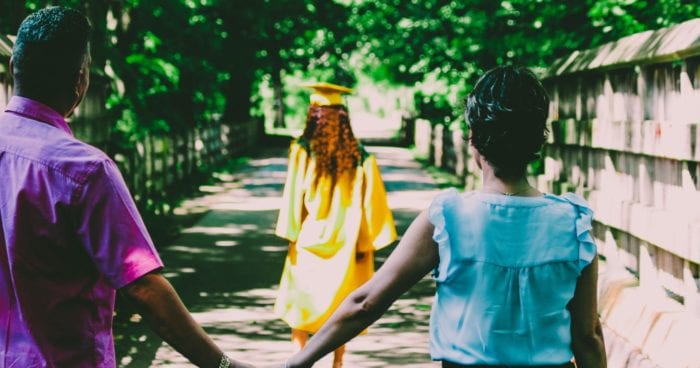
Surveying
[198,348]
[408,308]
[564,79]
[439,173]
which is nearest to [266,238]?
[408,308]

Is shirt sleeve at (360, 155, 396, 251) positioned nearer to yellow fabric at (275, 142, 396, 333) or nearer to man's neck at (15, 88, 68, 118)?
yellow fabric at (275, 142, 396, 333)

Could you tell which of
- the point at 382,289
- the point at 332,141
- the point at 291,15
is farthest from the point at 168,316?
the point at 291,15

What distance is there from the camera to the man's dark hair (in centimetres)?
268

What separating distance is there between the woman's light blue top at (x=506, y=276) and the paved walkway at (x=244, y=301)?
4012 mm

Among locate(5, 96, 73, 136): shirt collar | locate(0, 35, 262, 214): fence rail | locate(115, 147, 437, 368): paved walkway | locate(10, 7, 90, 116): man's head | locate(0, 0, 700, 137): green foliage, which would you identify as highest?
locate(0, 0, 700, 137): green foliage

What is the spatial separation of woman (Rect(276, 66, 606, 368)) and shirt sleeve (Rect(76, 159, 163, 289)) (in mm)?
817

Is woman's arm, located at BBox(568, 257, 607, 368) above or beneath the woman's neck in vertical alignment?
beneath

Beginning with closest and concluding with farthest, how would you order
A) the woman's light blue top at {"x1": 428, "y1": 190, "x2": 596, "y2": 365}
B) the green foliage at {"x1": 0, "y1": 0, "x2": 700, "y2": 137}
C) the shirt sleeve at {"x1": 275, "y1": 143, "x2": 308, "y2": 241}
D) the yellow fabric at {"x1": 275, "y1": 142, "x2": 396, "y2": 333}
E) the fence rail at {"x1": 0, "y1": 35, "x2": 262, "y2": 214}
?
the woman's light blue top at {"x1": 428, "y1": 190, "x2": 596, "y2": 365}
the yellow fabric at {"x1": 275, "y1": 142, "x2": 396, "y2": 333}
the shirt sleeve at {"x1": 275, "y1": 143, "x2": 308, "y2": 241}
the fence rail at {"x1": 0, "y1": 35, "x2": 262, "y2": 214}
the green foliage at {"x1": 0, "y1": 0, "x2": 700, "y2": 137}

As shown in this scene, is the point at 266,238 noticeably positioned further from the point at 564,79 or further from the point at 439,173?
the point at 439,173

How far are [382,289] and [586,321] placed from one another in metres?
0.59

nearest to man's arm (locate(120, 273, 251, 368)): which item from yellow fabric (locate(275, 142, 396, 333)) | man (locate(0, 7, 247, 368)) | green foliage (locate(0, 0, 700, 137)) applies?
man (locate(0, 7, 247, 368))

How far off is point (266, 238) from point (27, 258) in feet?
34.8

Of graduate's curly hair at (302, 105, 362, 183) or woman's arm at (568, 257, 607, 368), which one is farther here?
graduate's curly hair at (302, 105, 362, 183)

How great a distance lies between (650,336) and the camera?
4.90 meters
